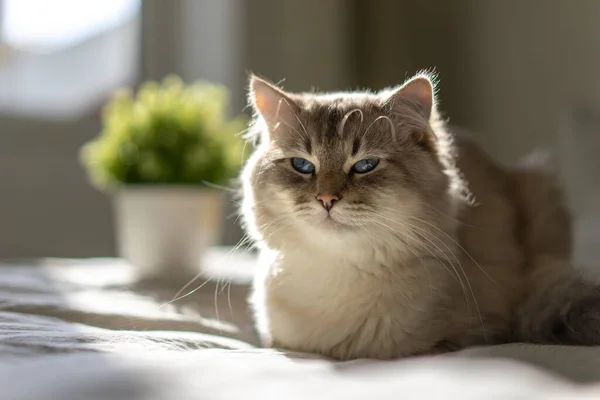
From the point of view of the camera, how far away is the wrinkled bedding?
2.40ft

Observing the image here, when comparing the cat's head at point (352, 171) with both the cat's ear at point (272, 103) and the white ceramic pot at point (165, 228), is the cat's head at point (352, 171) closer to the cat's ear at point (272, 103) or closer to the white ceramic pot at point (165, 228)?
the cat's ear at point (272, 103)

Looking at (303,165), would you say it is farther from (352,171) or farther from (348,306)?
(348,306)

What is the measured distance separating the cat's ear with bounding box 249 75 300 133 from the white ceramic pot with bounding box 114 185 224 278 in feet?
2.65

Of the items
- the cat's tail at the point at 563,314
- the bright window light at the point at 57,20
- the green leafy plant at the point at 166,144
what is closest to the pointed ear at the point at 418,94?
the cat's tail at the point at 563,314

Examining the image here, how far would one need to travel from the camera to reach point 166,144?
2287 mm

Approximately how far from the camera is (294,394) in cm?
72

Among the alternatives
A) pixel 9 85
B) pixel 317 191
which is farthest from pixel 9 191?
pixel 317 191

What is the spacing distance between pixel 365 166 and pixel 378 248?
0.18 meters

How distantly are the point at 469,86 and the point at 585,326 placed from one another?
2.04m

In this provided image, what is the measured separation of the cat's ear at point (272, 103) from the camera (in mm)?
1423

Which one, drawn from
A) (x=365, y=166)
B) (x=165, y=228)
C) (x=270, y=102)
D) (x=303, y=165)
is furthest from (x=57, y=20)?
(x=365, y=166)

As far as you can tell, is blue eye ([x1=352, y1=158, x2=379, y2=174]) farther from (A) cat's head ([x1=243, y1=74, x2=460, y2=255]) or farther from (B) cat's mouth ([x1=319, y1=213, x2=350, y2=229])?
(B) cat's mouth ([x1=319, y1=213, x2=350, y2=229])

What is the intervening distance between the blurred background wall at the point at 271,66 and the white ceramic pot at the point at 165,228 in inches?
43.8

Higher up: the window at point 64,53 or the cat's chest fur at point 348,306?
the window at point 64,53
